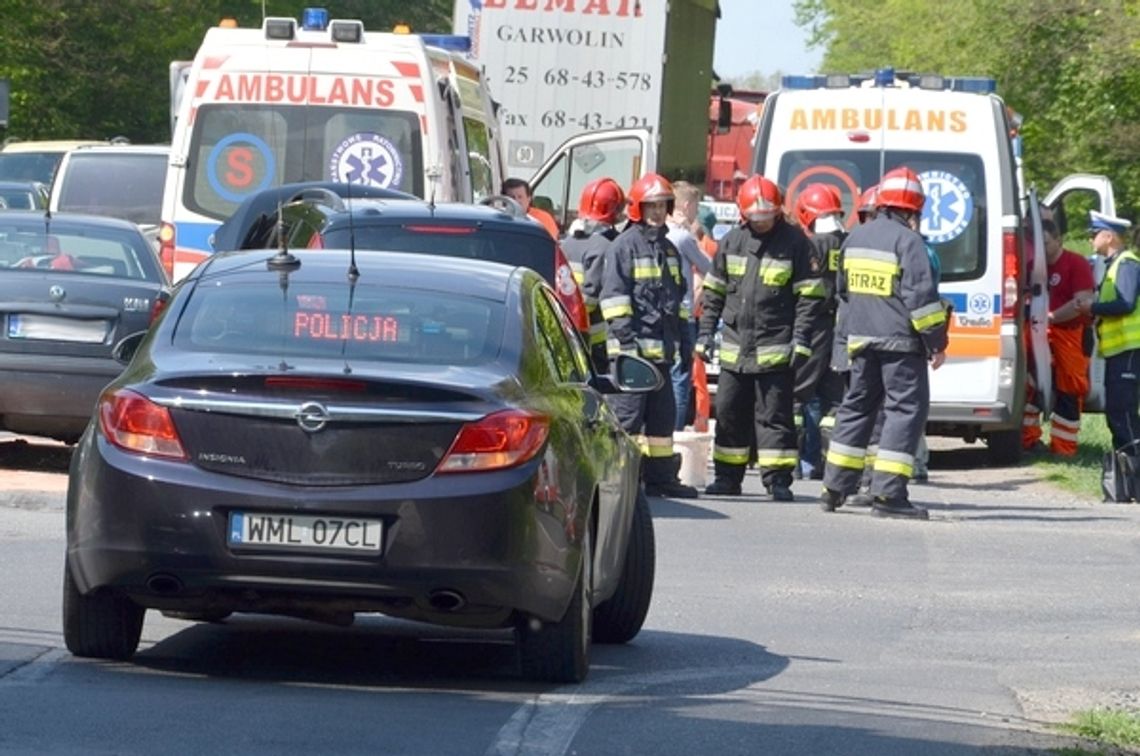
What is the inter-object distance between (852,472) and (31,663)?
741 cm

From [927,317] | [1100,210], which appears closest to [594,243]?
[927,317]

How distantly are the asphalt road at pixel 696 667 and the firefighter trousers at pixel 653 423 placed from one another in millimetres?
1195

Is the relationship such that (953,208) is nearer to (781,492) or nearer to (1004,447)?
(1004,447)

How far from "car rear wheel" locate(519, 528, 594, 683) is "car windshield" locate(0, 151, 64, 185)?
23991 mm

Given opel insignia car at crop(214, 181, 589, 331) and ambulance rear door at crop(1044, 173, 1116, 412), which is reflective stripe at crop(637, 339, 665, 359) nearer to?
opel insignia car at crop(214, 181, 589, 331)

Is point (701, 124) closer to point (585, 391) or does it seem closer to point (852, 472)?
point (852, 472)

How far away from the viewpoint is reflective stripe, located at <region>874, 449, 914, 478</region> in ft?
49.0

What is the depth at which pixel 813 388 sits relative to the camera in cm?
1633

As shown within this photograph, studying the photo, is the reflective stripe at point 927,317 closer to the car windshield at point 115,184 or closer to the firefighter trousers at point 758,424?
A: the firefighter trousers at point 758,424

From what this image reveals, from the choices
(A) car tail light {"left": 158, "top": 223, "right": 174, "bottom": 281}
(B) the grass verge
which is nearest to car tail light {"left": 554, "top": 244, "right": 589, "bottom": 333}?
(A) car tail light {"left": 158, "top": 223, "right": 174, "bottom": 281}

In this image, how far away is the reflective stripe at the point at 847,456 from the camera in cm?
1504

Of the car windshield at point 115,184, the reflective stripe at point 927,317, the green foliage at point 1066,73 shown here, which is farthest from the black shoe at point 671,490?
the green foliage at point 1066,73

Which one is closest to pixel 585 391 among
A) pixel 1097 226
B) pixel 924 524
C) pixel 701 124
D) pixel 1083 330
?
pixel 924 524

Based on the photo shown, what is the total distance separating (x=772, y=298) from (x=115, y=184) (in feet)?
36.6
